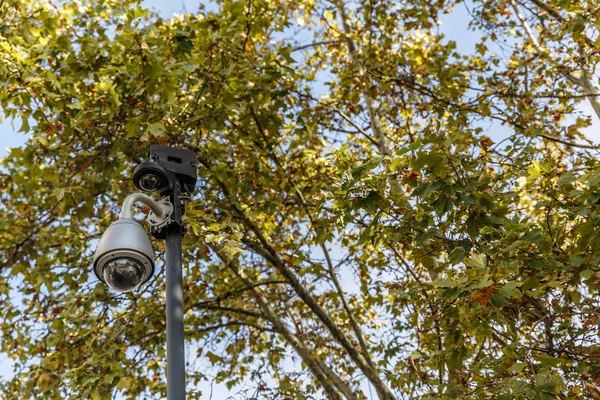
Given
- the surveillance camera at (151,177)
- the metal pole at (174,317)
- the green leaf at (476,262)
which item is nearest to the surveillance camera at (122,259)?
the metal pole at (174,317)

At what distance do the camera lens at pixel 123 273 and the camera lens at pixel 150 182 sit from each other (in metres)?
0.59

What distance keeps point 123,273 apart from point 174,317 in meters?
0.33

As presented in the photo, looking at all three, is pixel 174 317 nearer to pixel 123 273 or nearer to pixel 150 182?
pixel 123 273

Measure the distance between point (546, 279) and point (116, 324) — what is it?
4.14m

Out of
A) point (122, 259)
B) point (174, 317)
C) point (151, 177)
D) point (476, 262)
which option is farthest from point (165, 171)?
point (476, 262)

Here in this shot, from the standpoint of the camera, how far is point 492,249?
370 cm

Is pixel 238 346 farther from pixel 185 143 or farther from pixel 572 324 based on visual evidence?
pixel 572 324

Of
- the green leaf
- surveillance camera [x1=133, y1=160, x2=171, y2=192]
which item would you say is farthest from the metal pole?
the green leaf

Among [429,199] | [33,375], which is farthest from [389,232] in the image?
[33,375]

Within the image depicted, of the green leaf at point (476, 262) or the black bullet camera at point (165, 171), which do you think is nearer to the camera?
the green leaf at point (476, 262)

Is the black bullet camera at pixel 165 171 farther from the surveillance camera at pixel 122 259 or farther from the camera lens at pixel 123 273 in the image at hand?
the camera lens at pixel 123 273

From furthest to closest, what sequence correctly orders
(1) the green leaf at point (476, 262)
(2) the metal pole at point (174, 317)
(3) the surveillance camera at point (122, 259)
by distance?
(1) the green leaf at point (476, 262)
(3) the surveillance camera at point (122, 259)
(2) the metal pole at point (174, 317)

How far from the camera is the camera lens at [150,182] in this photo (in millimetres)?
3395

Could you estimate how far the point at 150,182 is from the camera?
135 inches
